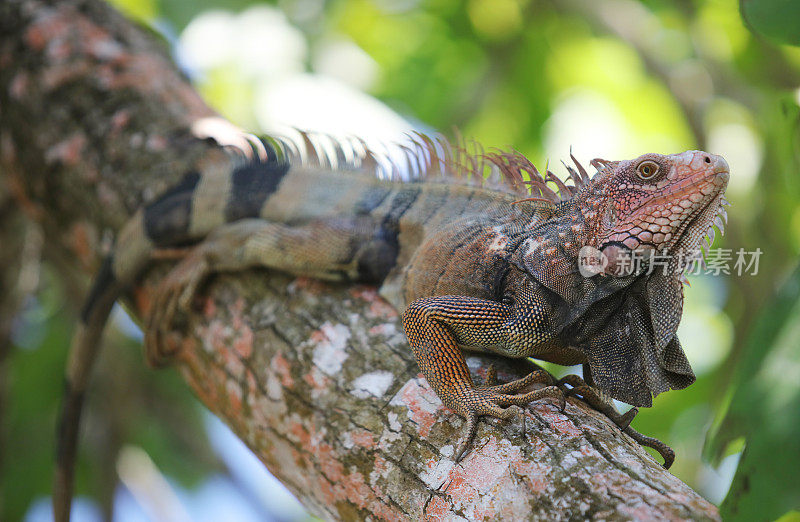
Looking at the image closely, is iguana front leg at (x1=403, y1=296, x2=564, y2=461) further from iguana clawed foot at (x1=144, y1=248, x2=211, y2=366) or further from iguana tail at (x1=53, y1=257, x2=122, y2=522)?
iguana tail at (x1=53, y1=257, x2=122, y2=522)

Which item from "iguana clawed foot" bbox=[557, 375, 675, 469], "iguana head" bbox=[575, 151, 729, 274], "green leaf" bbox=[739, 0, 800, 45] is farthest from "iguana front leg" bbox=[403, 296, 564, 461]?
"green leaf" bbox=[739, 0, 800, 45]

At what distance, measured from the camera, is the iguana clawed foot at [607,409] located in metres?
2.75

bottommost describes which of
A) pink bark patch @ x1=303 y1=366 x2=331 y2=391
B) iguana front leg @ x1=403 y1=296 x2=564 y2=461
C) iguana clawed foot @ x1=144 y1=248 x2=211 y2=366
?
iguana clawed foot @ x1=144 y1=248 x2=211 y2=366

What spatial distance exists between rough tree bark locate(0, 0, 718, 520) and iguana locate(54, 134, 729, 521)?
0.13 meters

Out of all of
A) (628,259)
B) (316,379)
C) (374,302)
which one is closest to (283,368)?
(316,379)

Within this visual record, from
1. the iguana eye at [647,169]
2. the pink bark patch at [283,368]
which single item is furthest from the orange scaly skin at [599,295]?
the pink bark patch at [283,368]

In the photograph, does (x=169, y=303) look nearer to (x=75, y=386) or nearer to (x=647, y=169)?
(x=75, y=386)

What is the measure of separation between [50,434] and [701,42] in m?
6.32

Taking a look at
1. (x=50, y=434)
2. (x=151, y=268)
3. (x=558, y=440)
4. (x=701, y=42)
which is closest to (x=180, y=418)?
(x=50, y=434)

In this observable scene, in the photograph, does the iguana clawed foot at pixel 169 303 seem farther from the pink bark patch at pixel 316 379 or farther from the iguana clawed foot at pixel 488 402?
the iguana clawed foot at pixel 488 402

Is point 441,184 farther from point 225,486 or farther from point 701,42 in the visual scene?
point 225,486

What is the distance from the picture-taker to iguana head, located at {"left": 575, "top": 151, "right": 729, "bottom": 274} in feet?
8.84

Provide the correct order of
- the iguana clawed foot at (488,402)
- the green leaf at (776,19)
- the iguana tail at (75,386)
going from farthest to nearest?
1. the iguana tail at (75,386)
2. the iguana clawed foot at (488,402)
3. the green leaf at (776,19)

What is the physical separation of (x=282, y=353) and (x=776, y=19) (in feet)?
7.46
